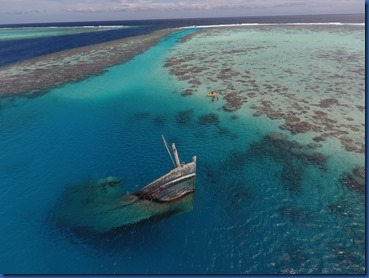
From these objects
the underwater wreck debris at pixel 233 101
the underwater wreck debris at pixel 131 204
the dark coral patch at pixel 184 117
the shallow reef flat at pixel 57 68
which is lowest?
the underwater wreck debris at pixel 131 204

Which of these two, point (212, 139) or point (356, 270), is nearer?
point (356, 270)

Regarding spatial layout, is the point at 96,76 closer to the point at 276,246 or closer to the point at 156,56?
the point at 156,56

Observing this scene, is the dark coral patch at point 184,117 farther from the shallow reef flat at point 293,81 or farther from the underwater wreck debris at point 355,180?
the underwater wreck debris at point 355,180

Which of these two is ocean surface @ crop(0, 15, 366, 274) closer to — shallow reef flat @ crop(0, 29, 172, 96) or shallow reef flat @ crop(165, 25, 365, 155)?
shallow reef flat @ crop(165, 25, 365, 155)

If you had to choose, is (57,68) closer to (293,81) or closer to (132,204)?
(132,204)

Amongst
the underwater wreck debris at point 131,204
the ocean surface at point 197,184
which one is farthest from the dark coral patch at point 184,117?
the underwater wreck debris at point 131,204

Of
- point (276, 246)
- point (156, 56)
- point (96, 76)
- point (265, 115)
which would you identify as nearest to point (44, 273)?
point (276, 246)
